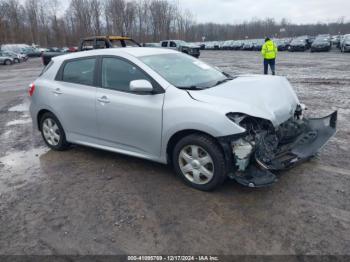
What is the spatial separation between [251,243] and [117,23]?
74.9 meters

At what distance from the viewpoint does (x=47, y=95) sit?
17.0 feet

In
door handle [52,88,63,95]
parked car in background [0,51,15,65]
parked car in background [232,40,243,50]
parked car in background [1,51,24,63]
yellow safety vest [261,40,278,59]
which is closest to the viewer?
door handle [52,88,63,95]

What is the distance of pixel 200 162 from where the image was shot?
3723 millimetres

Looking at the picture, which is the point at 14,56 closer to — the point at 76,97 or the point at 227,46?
the point at 227,46

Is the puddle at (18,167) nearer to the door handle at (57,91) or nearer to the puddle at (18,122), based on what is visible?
the door handle at (57,91)

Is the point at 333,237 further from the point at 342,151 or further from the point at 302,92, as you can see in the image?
the point at 302,92

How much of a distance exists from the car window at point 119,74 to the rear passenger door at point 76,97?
0.23 m

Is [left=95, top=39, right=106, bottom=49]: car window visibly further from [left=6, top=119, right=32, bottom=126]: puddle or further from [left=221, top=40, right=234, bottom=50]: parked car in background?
[left=221, top=40, right=234, bottom=50]: parked car in background

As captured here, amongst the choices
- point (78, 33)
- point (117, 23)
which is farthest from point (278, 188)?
point (78, 33)

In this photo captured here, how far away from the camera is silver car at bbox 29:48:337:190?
3508 mm

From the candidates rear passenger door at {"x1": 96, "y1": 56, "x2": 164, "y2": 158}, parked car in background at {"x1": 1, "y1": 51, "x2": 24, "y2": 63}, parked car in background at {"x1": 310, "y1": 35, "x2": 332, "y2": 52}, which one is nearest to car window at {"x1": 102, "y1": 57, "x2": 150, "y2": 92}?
rear passenger door at {"x1": 96, "y1": 56, "x2": 164, "y2": 158}

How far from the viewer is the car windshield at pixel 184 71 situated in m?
4.10

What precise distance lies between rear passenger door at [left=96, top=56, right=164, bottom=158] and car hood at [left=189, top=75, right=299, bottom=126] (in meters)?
0.61

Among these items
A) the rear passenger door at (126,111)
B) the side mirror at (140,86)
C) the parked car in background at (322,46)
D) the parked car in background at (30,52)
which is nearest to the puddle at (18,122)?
the rear passenger door at (126,111)
